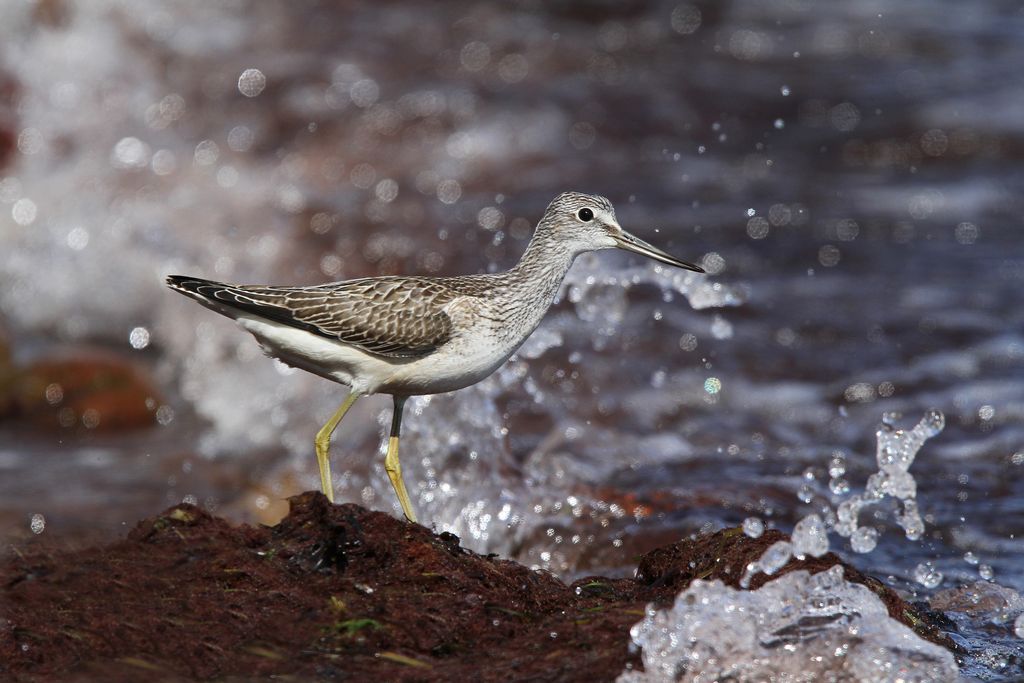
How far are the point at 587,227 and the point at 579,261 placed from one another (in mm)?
2529

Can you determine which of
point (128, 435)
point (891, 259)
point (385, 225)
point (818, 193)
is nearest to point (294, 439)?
point (128, 435)

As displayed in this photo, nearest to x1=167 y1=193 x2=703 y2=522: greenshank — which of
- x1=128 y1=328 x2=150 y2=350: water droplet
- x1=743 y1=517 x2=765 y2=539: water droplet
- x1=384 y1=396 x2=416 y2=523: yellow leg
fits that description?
x1=384 y1=396 x2=416 y2=523: yellow leg

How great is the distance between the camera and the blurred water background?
25.1 ft

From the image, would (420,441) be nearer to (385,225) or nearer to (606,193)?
(385,225)

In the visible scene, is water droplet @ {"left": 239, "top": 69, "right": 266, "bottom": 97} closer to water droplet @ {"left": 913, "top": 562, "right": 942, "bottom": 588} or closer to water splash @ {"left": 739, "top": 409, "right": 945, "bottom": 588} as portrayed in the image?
water splash @ {"left": 739, "top": 409, "right": 945, "bottom": 588}

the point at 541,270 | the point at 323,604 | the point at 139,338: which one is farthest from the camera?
the point at 139,338

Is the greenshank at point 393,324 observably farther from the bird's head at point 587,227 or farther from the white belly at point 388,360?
the bird's head at point 587,227

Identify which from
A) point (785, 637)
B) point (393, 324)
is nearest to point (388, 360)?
point (393, 324)

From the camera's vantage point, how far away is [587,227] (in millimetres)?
5973

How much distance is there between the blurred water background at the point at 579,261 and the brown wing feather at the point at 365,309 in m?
1.67

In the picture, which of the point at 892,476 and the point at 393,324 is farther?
the point at 892,476

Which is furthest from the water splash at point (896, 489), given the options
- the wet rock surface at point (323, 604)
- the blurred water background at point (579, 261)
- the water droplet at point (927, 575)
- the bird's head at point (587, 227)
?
the bird's head at point (587, 227)

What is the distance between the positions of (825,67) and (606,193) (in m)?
4.71

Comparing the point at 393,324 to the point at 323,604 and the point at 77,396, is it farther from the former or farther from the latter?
the point at 77,396
